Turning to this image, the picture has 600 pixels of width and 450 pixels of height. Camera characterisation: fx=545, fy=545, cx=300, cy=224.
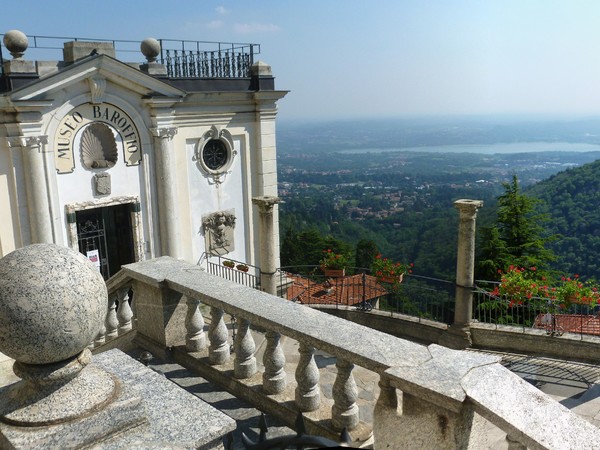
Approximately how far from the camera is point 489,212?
5475cm

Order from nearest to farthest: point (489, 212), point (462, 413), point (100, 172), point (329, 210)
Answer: point (462, 413)
point (100, 172)
point (489, 212)
point (329, 210)

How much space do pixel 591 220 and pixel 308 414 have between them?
51.8m

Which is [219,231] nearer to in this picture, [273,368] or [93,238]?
[93,238]

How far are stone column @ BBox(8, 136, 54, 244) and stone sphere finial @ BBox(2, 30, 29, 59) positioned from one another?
2077 mm

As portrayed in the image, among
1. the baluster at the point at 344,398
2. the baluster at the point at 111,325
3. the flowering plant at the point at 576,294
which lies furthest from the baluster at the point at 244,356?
the flowering plant at the point at 576,294

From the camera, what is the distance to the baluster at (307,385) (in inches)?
173

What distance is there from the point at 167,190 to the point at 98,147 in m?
2.33

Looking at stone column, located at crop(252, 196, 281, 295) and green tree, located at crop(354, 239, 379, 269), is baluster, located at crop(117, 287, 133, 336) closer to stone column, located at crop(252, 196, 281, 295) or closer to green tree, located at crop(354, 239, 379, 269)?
stone column, located at crop(252, 196, 281, 295)

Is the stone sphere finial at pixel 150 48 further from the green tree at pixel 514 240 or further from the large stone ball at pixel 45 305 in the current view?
the green tree at pixel 514 240

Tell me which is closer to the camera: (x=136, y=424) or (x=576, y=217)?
(x=136, y=424)

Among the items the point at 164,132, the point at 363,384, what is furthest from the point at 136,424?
the point at 164,132

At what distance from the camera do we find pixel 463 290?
11.2 metres

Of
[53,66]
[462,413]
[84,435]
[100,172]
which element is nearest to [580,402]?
[462,413]

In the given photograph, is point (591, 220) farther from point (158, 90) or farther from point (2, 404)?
point (2, 404)
